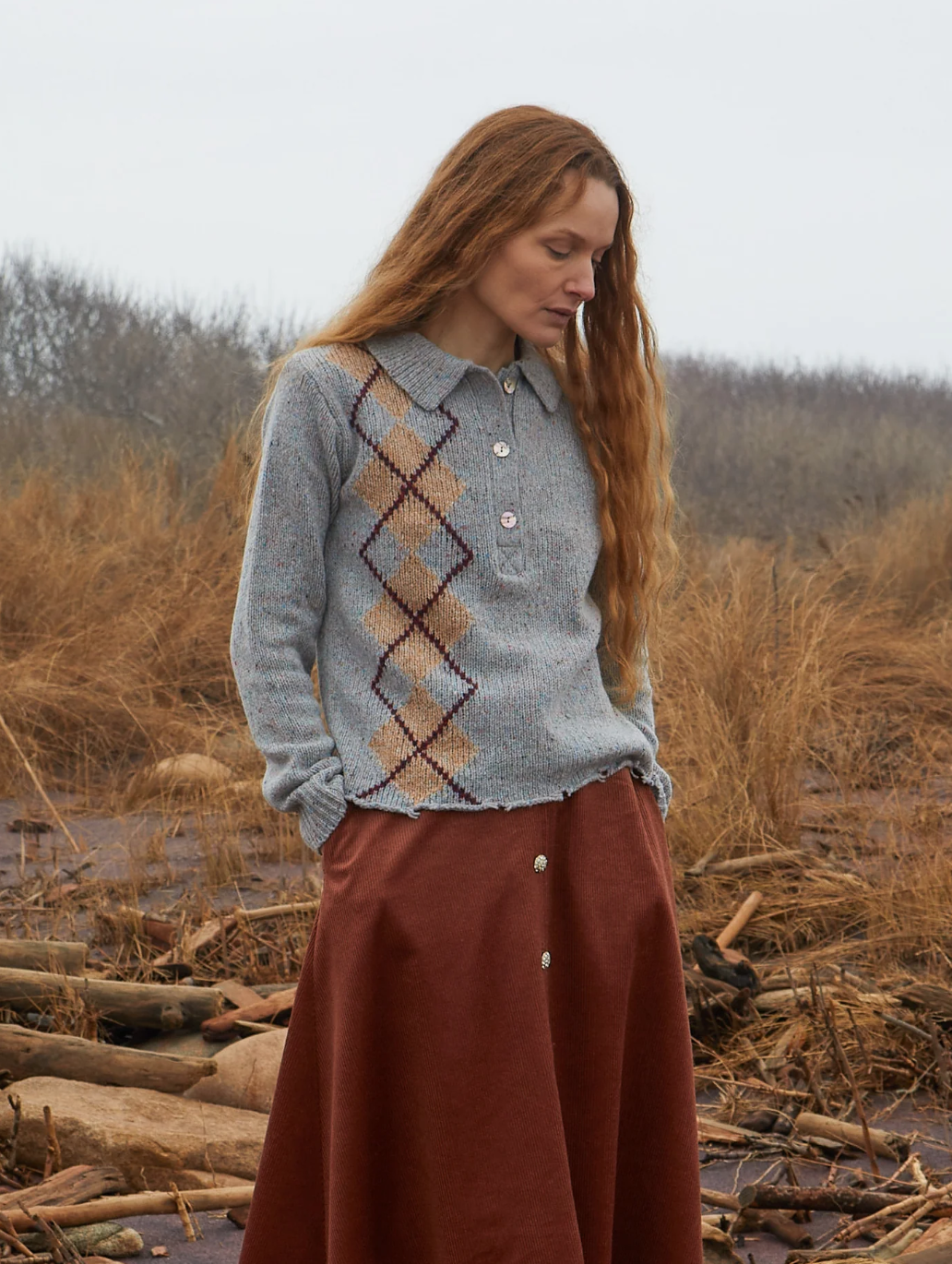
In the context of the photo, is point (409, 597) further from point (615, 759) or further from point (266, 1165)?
point (266, 1165)

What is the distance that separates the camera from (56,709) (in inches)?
278

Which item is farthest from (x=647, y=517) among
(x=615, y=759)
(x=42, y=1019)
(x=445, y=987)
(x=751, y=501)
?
(x=751, y=501)

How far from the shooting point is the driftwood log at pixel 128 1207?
2859mm

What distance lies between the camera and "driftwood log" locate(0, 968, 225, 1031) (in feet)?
12.8

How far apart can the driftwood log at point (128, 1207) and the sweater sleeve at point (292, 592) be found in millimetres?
1169

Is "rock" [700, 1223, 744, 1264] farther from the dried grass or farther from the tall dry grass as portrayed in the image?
the tall dry grass

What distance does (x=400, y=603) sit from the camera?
218 centimetres

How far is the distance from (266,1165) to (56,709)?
5.11m

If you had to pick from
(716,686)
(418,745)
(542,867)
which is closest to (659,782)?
(542,867)

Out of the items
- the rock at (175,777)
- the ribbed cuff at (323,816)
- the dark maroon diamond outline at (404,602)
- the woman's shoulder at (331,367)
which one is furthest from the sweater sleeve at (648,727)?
the rock at (175,777)

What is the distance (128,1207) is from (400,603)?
5.01 ft

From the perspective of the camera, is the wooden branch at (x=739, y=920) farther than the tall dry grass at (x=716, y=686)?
No

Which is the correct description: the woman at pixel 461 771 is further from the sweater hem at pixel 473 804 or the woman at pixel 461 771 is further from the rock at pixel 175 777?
the rock at pixel 175 777

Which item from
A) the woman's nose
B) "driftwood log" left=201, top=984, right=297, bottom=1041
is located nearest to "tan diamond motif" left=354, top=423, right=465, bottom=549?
the woman's nose
